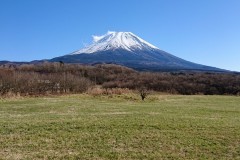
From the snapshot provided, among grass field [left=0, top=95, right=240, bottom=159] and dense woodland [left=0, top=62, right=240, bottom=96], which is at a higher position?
dense woodland [left=0, top=62, right=240, bottom=96]

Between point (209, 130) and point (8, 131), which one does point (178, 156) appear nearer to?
point (209, 130)

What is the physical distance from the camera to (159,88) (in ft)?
255

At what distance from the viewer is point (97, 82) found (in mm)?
88062

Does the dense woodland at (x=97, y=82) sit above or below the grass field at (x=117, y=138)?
above

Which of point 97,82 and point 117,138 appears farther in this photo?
point 97,82

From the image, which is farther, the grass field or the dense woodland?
the dense woodland

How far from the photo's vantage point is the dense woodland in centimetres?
4753

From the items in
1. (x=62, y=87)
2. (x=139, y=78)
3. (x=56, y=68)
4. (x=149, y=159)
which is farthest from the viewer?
(x=56, y=68)

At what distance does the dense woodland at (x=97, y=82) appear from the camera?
47.5 meters

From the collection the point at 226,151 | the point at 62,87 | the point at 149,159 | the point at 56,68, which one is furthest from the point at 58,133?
the point at 56,68

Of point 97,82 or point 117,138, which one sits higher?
point 97,82

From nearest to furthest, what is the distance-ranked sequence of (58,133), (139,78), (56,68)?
(58,133), (139,78), (56,68)

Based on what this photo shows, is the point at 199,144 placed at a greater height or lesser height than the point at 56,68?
lesser

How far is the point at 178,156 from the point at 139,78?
241 feet
